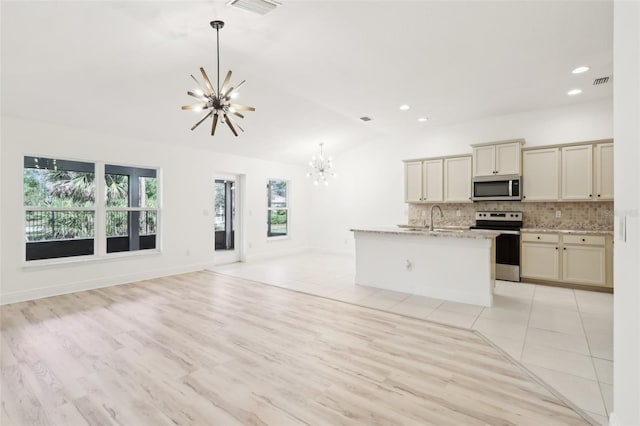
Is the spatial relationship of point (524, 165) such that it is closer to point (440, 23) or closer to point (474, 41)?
point (474, 41)

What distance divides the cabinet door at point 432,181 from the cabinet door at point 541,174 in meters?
1.42

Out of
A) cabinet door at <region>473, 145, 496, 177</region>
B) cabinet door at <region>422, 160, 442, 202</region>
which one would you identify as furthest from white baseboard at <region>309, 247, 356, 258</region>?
cabinet door at <region>473, 145, 496, 177</region>

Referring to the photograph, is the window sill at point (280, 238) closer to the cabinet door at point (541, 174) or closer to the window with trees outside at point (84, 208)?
the window with trees outside at point (84, 208)

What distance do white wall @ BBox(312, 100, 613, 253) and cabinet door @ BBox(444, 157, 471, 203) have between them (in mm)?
369

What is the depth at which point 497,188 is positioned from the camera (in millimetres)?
5574

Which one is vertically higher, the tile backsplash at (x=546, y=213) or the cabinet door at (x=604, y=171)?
the cabinet door at (x=604, y=171)

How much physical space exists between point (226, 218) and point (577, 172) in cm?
753

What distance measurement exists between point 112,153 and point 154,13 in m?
3.18

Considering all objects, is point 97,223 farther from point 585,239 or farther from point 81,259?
A: point 585,239

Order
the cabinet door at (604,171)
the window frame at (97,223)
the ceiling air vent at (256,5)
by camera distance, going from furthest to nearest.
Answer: the cabinet door at (604,171), the window frame at (97,223), the ceiling air vent at (256,5)

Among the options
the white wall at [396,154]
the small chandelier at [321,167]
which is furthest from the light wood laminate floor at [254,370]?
the small chandelier at [321,167]

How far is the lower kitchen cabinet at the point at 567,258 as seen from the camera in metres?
4.65

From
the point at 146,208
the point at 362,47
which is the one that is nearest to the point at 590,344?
the point at 362,47
